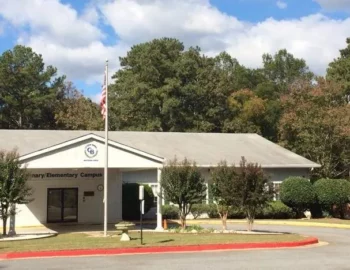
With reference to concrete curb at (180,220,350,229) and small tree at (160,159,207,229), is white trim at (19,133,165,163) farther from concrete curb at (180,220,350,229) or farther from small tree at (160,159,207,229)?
concrete curb at (180,220,350,229)

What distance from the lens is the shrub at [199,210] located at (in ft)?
113

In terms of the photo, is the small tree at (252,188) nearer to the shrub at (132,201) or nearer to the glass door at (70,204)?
the shrub at (132,201)

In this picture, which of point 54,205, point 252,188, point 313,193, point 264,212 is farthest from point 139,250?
point 313,193

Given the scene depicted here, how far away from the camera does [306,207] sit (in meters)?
35.5

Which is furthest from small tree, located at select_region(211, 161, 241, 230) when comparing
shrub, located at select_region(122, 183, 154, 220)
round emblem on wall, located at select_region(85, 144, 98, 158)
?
shrub, located at select_region(122, 183, 154, 220)

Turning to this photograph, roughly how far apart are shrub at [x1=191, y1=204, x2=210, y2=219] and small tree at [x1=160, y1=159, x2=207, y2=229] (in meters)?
8.70

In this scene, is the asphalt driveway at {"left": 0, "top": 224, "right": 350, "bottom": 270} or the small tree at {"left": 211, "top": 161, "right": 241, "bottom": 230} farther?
the small tree at {"left": 211, "top": 161, "right": 241, "bottom": 230}

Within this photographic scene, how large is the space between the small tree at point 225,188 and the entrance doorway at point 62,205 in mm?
9993

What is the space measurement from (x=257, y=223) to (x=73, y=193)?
1056 centimetres

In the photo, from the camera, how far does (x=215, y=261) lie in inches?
595

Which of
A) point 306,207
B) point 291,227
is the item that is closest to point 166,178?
point 291,227

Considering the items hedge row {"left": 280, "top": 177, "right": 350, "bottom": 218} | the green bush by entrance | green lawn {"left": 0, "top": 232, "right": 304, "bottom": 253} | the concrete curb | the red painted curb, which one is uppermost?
hedge row {"left": 280, "top": 177, "right": 350, "bottom": 218}

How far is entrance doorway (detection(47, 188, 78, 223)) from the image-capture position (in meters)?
31.5

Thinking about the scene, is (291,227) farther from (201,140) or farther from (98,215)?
(201,140)
